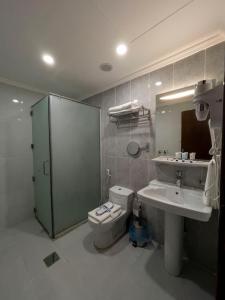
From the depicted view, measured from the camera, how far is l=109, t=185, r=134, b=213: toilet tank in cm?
193

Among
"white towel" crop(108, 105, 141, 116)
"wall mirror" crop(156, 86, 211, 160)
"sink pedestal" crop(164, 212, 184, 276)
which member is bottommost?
"sink pedestal" crop(164, 212, 184, 276)

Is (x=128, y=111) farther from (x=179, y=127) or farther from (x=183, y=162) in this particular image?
(x=183, y=162)

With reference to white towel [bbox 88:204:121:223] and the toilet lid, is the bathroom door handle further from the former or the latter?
the toilet lid

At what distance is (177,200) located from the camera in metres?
1.48

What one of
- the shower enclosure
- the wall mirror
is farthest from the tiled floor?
the wall mirror

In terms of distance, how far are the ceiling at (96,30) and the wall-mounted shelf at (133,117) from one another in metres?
0.56

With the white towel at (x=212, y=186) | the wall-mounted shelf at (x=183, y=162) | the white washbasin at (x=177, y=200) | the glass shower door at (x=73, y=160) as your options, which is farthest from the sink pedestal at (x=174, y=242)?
the glass shower door at (x=73, y=160)

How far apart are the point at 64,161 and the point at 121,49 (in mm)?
1586

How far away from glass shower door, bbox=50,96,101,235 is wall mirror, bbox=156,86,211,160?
1.16 metres

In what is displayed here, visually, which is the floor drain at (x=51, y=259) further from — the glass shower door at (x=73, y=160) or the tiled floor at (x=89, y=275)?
the glass shower door at (x=73, y=160)

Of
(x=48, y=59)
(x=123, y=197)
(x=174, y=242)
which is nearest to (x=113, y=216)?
(x=123, y=197)

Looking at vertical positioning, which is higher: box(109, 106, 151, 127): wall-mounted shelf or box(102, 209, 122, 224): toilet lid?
box(109, 106, 151, 127): wall-mounted shelf

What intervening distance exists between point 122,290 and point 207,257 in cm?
97

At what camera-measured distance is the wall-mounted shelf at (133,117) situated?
1.84m
